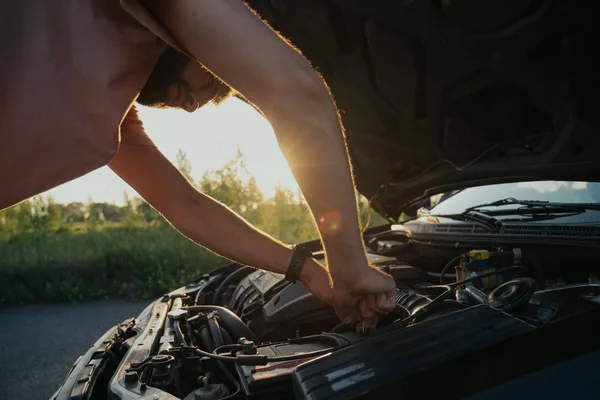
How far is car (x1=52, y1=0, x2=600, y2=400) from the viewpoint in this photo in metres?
0.94

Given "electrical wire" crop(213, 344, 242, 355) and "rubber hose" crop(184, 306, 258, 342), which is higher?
"electrical wire" crop(213, 344, 242, 355)

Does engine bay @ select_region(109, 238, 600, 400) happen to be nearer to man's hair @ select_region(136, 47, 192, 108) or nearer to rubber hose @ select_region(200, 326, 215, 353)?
rubber hose @ select_region(200, 326, 215, 353)

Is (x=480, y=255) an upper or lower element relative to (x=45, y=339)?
upper

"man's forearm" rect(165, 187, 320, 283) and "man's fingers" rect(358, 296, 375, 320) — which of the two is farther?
"man's forearm" rect(165, 187, 320, 283)

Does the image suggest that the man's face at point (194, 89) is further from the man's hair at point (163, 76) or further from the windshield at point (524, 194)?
the windshield at point (524, 194)

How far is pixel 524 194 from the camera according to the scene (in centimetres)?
227

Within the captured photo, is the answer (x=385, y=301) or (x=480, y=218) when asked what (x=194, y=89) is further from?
(x=480, y=218)

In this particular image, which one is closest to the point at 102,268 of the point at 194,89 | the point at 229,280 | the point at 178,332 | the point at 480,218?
the point at 229,280

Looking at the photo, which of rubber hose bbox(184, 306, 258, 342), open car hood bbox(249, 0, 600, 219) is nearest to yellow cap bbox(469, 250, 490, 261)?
open car hood bbox(249, 0, 600, 219)

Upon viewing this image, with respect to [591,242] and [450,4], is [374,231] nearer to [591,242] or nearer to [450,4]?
[591,242]

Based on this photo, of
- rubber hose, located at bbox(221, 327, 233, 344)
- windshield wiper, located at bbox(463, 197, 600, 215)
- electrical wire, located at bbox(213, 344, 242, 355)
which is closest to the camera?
electrical wire, located at bbox(213, 344, 242, 355)

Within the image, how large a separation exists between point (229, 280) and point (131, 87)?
174 centimetres

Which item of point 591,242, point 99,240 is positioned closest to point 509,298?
point 591,242

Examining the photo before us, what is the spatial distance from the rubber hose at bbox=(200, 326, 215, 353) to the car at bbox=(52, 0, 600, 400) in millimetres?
14
